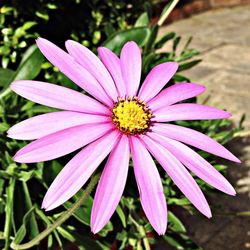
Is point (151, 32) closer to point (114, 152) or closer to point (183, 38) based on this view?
point (114, 152)

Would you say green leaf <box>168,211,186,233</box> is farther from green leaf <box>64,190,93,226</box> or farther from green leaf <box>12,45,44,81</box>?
green leaf <box>12,45,44,81</box>

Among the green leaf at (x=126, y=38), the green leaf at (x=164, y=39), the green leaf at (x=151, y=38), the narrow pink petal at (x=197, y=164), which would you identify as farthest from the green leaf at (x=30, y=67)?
the narrow pink petal at (x=197, y=164)

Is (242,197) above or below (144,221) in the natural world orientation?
below

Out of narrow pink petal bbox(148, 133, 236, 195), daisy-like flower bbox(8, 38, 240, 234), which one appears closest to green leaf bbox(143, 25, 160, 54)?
daisy-like flower bbox(8, 38, 240, 234)

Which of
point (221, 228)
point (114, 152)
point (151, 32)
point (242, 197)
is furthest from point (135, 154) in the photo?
point (242, 197)

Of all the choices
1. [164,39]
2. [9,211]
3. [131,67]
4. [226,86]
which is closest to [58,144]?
[131,67]

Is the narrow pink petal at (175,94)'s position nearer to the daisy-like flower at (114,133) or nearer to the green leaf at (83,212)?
the daisy-like flower at (114,133)

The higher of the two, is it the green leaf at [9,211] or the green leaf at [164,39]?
the green leaf at [164,39]

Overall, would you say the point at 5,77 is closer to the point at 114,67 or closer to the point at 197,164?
the point at 114,67
